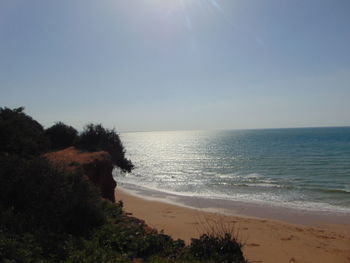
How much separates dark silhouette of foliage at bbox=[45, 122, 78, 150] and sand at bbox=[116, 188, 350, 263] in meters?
8.32

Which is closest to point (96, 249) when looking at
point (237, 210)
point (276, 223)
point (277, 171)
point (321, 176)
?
point (276, 223)

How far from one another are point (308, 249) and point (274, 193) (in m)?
11.6

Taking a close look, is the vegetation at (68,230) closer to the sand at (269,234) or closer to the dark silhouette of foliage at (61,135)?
the sand at (269,234)

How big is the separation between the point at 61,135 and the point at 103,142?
422 cm

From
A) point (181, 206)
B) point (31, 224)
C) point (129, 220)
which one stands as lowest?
point (181, 206)

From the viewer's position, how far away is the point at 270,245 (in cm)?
1023

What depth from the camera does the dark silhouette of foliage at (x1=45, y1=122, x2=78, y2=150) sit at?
21828 millimetres

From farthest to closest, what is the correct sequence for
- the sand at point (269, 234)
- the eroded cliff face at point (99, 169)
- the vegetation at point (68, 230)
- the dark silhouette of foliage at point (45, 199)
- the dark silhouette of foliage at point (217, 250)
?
the eroded cliff face at point (99, 169) → the sand at point (269, 234) → the dark silhouette of foliage at point (45, 199) → the dark silhouette of foliage at point (217, 250) → the vegetation at point (68, 230)

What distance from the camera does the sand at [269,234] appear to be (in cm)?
934

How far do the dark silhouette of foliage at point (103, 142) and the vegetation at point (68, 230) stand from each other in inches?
472

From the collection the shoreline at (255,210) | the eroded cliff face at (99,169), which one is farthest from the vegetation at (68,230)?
the shoreline at (255,210)

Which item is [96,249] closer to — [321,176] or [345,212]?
[345,212]

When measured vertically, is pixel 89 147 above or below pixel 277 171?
above

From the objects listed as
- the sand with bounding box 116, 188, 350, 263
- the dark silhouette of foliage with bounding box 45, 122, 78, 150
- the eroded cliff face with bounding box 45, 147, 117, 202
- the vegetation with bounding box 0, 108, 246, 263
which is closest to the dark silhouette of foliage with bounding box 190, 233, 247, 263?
the vegetation with bounding box 0, 108, 246, 263
